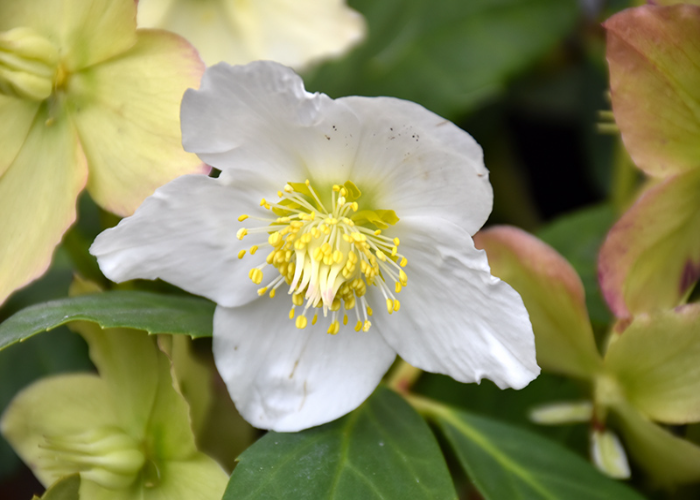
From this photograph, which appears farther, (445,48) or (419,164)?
(445,48)

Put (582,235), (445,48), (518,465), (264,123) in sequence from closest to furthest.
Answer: (264,123), (518,465), (582,235), (445,48)

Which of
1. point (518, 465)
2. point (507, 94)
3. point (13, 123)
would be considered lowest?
point (518, 465)

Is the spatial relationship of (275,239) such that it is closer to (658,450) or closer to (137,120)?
(137,120)

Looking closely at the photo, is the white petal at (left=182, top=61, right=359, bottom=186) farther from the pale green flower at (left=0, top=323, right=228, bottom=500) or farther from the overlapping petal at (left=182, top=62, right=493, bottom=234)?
the pale green flower at (left=0, top=323, right=228, bottom=500)

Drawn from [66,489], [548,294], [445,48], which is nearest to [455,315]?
[548,294]

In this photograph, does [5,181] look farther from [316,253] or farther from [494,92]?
[494,92]

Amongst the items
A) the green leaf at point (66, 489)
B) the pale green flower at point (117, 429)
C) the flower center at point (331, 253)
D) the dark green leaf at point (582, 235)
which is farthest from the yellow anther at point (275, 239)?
the dark green leaf at point (582, 235)

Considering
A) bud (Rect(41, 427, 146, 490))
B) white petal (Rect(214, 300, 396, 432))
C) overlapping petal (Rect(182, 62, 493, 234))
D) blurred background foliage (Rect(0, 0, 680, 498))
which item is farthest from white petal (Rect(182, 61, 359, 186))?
blurred background foliage (Rect(0, 0, 680, 498))
